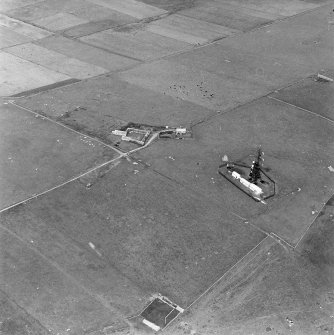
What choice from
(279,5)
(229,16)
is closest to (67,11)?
(229,16)

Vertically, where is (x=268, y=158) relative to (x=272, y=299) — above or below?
above

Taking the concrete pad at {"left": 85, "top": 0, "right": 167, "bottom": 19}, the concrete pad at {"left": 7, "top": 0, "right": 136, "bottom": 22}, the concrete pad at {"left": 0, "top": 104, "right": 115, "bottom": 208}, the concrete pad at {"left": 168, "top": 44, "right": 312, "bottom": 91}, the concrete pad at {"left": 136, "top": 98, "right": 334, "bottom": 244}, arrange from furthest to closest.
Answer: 1. the concrete pad at {"left": 85, "top": 0, "right": 167, "bottom": 19}
2. the concrete pad at {"left": 7, "top": 0, "right": 136, "bottom": 22}
3. the concrete pad at {"left": 168, "top": 44, "right": 312, "bottom": 91}
4. the concrete pad at {"left": 0, "top": 104, "right": 115, "bottom": 208}
5. the concrete pad at {"left": 136, "top": 98, "right": 334, "bottom": 244}

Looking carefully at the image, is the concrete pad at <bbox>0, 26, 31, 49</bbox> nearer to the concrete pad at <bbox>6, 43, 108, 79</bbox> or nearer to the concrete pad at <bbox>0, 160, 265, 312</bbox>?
the concrete pad at <bbox>6, 43, 108, 79</bbox>

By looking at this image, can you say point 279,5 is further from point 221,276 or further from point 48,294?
point 48,294

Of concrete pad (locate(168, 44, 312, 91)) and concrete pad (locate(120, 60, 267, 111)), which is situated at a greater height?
concrete pad (locate(168, 44, 312, 91))

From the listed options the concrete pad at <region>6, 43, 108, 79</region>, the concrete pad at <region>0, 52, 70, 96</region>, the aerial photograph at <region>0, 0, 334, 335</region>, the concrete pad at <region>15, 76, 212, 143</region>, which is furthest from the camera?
the concrete pad at <region>6, 43, 108, 79</region>

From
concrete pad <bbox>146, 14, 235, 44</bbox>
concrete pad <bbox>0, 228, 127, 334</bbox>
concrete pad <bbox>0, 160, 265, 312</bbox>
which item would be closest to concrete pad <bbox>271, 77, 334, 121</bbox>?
concrete pad <bbox>146, 14, 235, 44</bbox>

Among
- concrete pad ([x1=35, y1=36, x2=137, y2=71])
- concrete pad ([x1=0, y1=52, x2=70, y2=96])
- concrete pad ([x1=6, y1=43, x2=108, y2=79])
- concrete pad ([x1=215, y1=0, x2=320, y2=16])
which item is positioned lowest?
concrete pad ([x1=0, y1=52, x2=70, y2=96])
